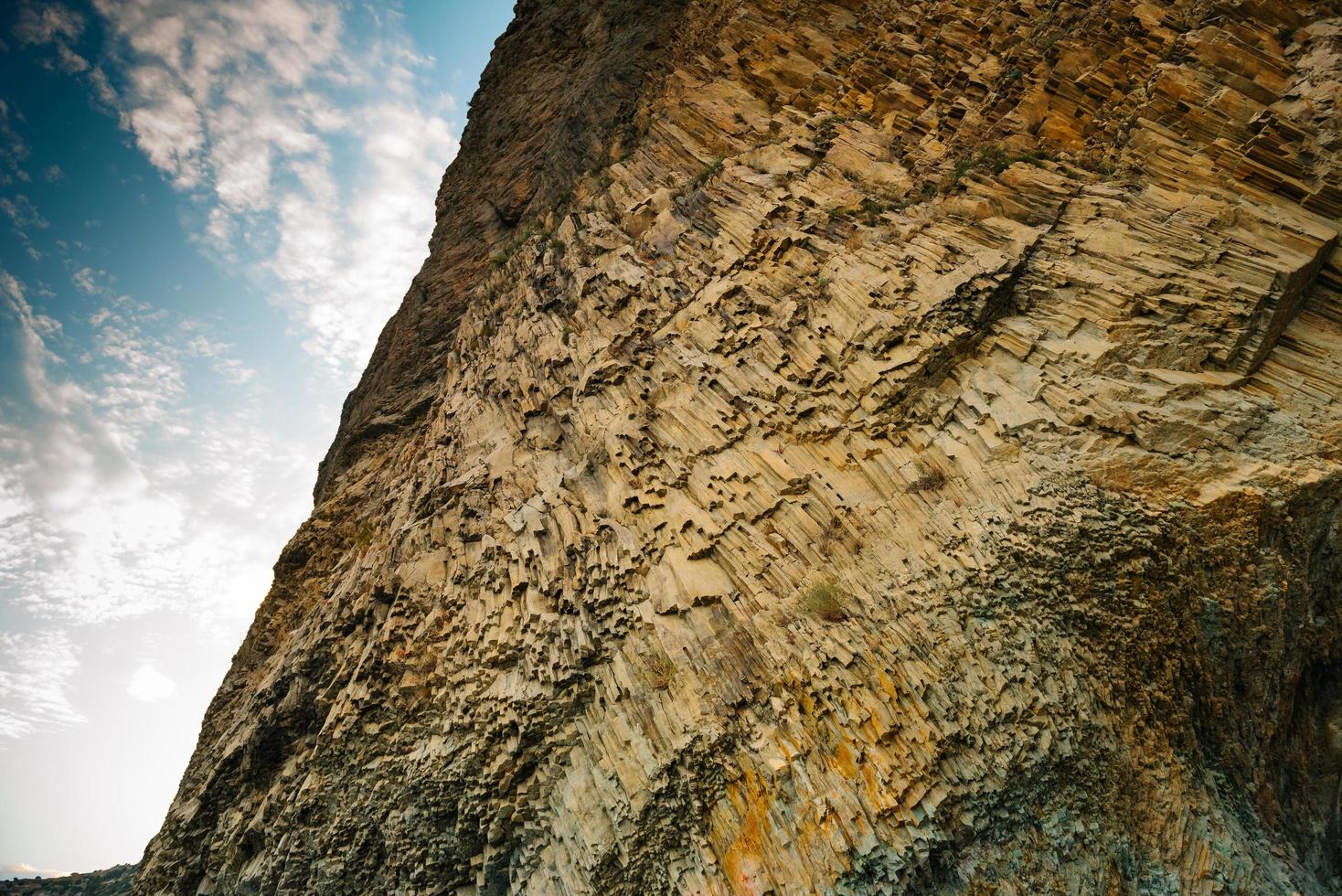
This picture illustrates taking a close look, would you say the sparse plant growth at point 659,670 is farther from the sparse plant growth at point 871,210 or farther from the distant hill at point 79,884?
the distant hill at point 79,884

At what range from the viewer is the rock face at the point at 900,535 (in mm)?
8453

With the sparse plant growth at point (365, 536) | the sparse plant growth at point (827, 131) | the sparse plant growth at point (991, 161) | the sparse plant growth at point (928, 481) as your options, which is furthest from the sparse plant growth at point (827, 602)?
the sparse plant growth at point (365, 536)

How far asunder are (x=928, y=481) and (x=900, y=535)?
3.04 feet

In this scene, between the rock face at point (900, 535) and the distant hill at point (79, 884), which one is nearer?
the rock face at point (900, 535)

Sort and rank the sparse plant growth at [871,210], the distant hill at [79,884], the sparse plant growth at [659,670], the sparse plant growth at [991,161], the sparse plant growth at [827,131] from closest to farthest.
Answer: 1. the sparse plant growth at [659,670]
2. the sparse plant growth at [991,161]
3. the sparse plant growth at [871,210]
4. the sparse plant growth at [827,131]
5. the distant hill at [79,884]

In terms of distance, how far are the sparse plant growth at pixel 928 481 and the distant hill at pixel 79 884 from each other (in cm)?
3928

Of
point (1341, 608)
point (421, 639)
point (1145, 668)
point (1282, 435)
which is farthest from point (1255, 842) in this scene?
point (421, 639)

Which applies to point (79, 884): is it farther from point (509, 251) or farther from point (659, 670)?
point (659, 670)

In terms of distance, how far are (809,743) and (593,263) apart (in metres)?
11.7

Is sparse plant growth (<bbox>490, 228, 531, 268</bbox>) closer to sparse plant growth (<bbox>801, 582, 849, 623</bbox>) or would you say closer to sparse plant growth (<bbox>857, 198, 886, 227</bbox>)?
sparse plant growth (<bbox>857, 198, 886, 227</bbox>)

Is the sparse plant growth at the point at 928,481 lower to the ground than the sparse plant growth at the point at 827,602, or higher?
higher

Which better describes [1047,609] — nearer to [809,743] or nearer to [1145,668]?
[1145,668]

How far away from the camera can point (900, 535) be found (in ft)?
32.4

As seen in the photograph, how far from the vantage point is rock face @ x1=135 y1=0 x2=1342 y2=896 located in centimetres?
845
